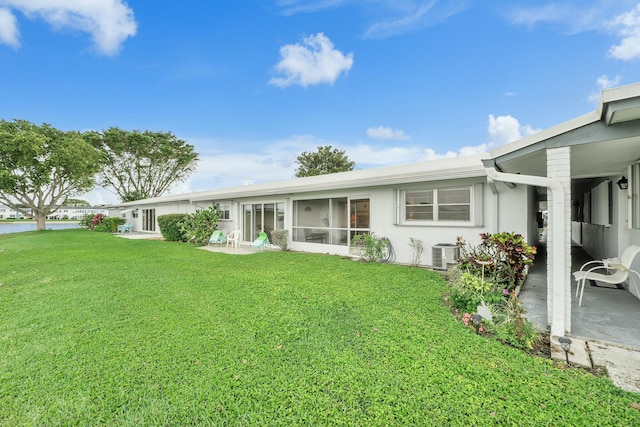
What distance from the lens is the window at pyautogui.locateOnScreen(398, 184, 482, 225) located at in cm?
751

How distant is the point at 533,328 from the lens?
3748 mm

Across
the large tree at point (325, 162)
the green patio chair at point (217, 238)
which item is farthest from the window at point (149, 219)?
the large tree at point (325, 162)

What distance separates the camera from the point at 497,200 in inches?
282

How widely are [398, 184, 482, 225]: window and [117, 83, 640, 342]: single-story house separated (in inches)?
1.0

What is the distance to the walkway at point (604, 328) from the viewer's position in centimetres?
→ 294

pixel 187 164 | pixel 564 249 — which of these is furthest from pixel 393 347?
pixel 187 164

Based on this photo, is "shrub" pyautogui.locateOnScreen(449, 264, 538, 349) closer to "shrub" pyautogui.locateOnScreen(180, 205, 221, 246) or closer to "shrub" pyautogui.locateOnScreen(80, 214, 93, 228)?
"shrub" pyautogui.locateOnScreen(180, 205, 221, 246)

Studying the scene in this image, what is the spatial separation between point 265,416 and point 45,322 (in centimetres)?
420

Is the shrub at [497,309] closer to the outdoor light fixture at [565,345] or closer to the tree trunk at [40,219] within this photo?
the outdoor light fixture at [565,345]

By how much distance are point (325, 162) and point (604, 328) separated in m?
34.3

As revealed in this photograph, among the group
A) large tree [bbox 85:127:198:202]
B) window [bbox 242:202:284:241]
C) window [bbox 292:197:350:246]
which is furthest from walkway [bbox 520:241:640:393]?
large tree [bbox 85:127:198:202]

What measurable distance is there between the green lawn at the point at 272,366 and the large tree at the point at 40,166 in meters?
25.7

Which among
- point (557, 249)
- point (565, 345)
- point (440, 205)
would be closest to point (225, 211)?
point (440, 205)

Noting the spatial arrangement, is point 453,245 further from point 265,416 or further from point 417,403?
point 265,416
